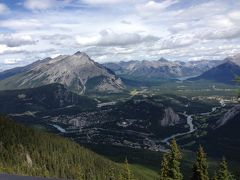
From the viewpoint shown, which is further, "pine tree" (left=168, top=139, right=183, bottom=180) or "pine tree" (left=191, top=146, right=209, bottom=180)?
"pine tree" (left=168, top=139, right=183, bottom=180)

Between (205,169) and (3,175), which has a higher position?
(3,175)

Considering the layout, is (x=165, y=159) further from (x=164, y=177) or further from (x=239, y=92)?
(x=239, y=92)

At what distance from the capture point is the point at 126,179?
76.2 meters

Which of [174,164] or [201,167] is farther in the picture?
[174,164]

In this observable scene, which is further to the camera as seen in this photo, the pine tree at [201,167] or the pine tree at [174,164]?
the pine tree at [174,164]

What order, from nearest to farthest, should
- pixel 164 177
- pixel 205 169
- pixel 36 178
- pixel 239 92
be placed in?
1. pixel 36 178
2. pixel 239 92
3. pixel 205 169
4. pixel 164 177

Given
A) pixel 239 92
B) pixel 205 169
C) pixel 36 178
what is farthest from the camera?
pixel 205 169

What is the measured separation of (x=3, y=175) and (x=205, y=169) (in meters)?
49.6

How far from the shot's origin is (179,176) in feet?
201

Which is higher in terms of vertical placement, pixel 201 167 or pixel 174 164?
pixel 201 167

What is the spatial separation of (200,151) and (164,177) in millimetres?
8546

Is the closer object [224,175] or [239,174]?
[239,174]

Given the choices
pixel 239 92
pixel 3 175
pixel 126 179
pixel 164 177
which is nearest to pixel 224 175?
pixel 164 177

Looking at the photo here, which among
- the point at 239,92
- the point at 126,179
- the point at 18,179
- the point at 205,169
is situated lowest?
the point at 126,179
